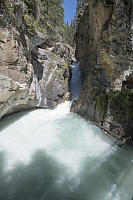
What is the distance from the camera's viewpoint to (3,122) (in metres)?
6.49

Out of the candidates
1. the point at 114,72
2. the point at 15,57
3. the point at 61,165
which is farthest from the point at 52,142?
the point at 114,72

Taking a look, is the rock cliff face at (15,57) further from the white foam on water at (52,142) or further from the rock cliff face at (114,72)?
the rock cliff face at (114,72)

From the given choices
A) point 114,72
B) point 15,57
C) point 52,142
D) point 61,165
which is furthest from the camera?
point 114,72

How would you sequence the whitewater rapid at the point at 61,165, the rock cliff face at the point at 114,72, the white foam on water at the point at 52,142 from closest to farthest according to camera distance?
1. the whitewater rapid at the point at 61,165
2. the white foam on water at the point at 52,142
3. the rock cliff face at the point at 114,72

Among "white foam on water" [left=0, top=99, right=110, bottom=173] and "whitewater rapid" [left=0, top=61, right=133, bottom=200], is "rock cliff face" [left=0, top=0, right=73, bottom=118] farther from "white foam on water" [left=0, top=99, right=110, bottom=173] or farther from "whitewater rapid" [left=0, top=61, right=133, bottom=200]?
"whitewater rapid" [left=0, top=61, right=133, bottom=200]

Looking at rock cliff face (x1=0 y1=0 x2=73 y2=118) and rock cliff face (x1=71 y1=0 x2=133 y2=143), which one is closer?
rock cliff face (x1=0 y1=0 x2=73 y2=118)

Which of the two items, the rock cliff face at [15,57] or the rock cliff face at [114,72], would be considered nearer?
the rock cliff face at [15,57]

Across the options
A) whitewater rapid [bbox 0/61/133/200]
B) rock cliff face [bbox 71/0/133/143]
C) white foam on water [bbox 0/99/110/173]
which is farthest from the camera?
rock cliff face [bbox 71/0/133/143]

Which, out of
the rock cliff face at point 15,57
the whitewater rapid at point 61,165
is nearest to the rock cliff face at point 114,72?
the whitewater rapid at point 61,165

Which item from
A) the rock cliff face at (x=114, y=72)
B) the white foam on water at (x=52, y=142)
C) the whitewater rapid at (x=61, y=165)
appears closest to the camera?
the whitewater rapid at (x=61, y=165)

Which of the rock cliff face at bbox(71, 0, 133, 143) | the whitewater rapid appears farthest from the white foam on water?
the rock cliff face at bbox(71, 0, 133, 143)

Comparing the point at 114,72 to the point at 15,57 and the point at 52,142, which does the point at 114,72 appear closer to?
the point at 52,142

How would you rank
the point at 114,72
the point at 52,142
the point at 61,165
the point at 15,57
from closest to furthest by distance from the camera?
the point at 61,165 → the point at 15,57 → the point at 52,142 → the point at 114,72

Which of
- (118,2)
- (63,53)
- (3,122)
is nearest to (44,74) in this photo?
(63,53)
